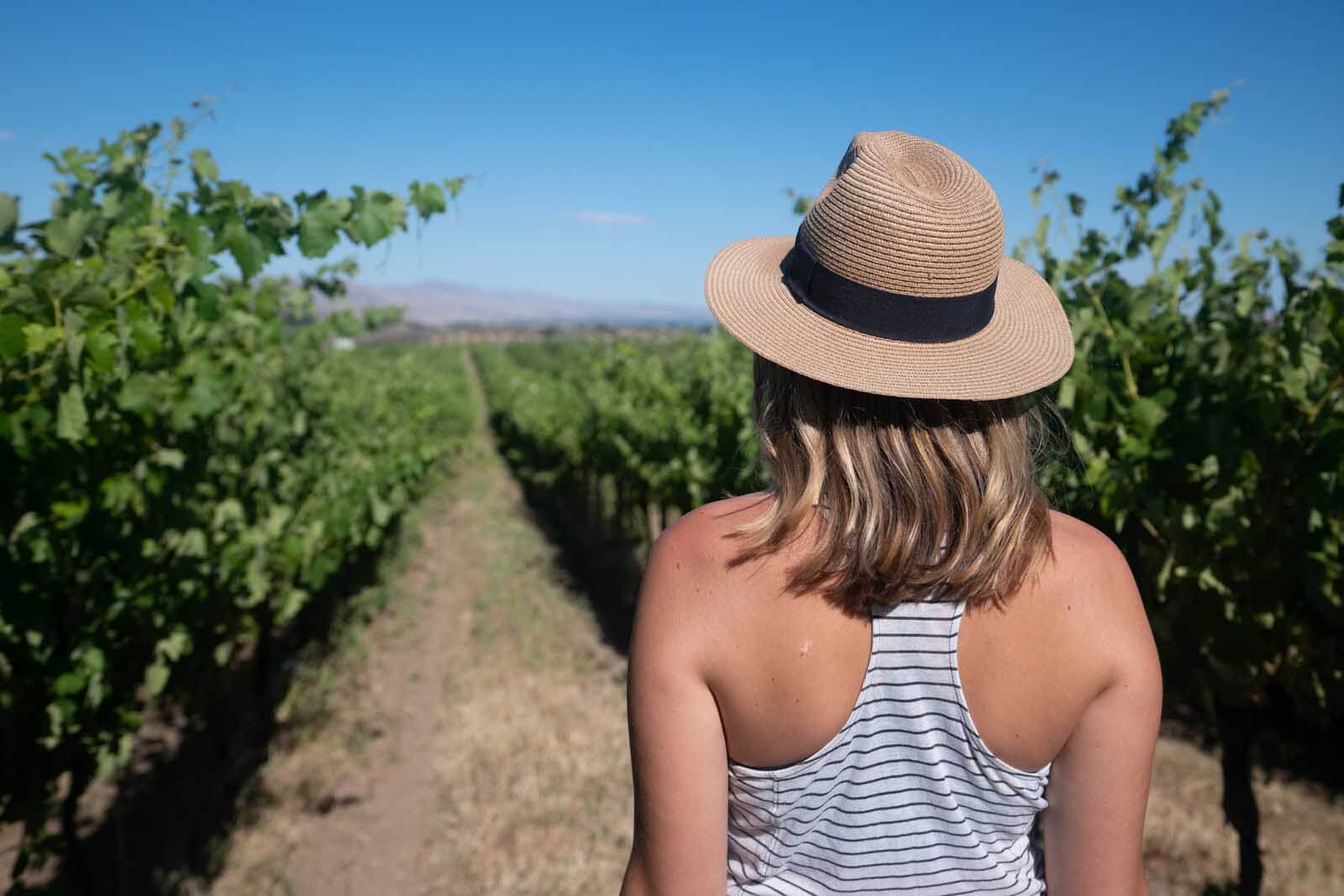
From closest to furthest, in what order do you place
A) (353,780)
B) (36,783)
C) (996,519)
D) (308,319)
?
(996,519), (36,783), (353,780), (308,319)

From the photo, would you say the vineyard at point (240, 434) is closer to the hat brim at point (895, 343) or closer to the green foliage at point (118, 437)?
the green foliage at point (118, 437)

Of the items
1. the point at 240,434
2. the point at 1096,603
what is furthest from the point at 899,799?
the point at 240,434

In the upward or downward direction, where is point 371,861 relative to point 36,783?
downward

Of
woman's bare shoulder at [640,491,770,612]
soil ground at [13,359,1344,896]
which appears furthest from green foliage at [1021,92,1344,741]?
woman's bare shoulder at [640,491,770,612]

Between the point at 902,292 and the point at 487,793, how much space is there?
461cm

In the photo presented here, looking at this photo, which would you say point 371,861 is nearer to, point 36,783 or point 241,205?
point 36,783

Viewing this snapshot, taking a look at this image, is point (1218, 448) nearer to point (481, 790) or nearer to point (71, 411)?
point (71, 411)

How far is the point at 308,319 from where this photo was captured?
552cm

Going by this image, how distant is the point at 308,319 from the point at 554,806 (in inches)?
131

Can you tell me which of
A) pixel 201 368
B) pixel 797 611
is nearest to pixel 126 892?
pixel 201 368

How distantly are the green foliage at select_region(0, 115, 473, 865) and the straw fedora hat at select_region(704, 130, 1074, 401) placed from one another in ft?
5.94

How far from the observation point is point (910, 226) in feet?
3.44

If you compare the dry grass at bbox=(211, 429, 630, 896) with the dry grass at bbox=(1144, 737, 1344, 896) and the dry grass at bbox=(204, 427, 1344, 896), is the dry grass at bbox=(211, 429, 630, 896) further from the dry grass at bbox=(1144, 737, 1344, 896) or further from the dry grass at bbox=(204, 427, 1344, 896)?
the dry grass at bbox=(1144, 737, 1344, 896)

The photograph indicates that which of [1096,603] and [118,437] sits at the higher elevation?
[1096,603]
